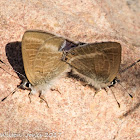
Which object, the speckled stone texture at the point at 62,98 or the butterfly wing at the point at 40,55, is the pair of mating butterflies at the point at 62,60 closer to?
the butterfly wing at the point at 40,55

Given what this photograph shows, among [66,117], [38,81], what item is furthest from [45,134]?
[38,81]

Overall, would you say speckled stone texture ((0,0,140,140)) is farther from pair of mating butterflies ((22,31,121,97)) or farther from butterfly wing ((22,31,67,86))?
butterfly wing ((22,31,67,86))

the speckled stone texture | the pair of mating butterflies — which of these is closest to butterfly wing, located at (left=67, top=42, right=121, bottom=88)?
the pair of mating butterflies

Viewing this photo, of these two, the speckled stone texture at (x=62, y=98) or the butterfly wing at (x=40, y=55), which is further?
the speckled stone texture at (x=62, y=98)

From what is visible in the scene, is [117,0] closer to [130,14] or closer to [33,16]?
[130,14]

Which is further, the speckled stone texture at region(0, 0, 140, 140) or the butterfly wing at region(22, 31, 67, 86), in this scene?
the speckled stone texture at region(0, 0, 140, 140)

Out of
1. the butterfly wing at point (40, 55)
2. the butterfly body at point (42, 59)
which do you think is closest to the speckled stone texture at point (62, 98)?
the butterfly body at point (42, 59)
